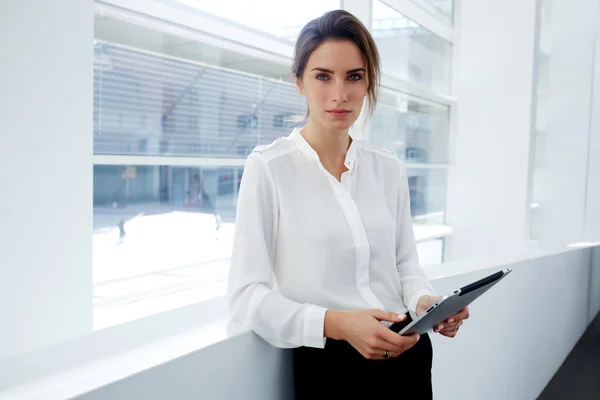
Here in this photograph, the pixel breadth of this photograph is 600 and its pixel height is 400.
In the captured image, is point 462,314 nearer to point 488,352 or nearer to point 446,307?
point 446,307

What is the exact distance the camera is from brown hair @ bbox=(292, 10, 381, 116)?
1520 millimetres

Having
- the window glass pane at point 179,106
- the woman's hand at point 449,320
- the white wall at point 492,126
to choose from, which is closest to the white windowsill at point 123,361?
the woman's hand at point 449,320

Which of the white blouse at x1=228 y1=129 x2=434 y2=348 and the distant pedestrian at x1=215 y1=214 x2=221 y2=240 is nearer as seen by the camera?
the white blouse at x1=228 y1=129 x2=434 y2=348

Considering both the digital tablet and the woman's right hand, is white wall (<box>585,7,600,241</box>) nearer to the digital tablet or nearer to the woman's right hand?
the digital tablet

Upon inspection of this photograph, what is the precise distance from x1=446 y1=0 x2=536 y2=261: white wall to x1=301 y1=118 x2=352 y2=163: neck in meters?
3.98

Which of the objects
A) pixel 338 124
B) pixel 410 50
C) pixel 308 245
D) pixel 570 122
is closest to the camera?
pixel 308 245

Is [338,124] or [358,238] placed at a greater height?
[338,124]

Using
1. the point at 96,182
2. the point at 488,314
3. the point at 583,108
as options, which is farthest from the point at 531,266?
the point at 583,108

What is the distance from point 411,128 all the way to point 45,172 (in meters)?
4.66

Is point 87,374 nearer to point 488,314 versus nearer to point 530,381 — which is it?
point 488,314

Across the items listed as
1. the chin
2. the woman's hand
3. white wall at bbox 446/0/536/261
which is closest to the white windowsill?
the woman's hand

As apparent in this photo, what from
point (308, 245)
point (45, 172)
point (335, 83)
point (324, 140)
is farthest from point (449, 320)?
point (45, 172)

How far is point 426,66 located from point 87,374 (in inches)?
205

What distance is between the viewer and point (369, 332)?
4.10 feet
